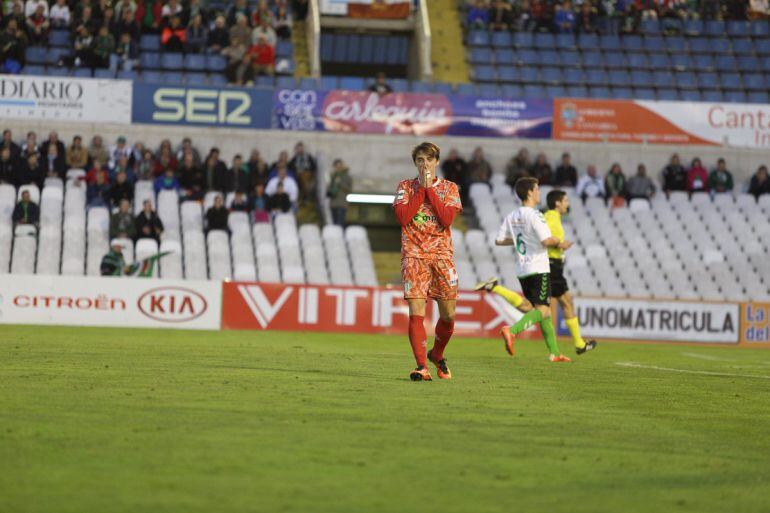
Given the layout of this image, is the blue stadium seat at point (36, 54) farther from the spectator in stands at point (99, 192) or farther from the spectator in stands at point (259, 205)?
the spectator in stands at point (259, 205)

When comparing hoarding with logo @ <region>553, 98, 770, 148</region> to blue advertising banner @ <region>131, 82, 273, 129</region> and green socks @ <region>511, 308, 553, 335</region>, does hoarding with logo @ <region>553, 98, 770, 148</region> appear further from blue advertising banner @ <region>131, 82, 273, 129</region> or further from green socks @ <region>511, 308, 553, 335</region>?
green socks @ <region>511, 308, 553, 335</region>

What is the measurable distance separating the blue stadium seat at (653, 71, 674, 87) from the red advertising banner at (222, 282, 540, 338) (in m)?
12.7

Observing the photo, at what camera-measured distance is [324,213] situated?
3102 cm

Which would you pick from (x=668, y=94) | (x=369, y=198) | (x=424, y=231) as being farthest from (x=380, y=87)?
(x=424, y=231)

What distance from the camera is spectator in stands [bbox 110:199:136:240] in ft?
90.2

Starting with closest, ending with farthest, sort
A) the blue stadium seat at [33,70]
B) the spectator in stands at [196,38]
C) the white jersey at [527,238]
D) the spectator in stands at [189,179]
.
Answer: the white jersey at [527,238], the spectator in stands at [189,179], the blue stadium seat at [33,70], the spectator in stands at [196,38]

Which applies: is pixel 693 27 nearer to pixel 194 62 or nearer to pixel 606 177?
pixel 606 177

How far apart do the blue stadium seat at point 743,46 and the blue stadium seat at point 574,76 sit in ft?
16.3

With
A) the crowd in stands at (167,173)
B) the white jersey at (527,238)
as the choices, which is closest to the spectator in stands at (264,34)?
the crowd in stands at (167,173)

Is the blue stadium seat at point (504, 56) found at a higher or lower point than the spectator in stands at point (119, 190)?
higher

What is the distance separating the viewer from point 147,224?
90.0ft

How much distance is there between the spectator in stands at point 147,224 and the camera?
89.9 feet

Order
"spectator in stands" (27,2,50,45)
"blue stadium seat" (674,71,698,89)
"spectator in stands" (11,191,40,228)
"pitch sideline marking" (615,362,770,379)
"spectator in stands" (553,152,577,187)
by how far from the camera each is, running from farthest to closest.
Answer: "blue stadium seat" (674,71,698,89) < "spectator in stands" (27,2,50,45) < "spectator in stands" (553,152,577,187) < "spectator in stands" (11,191,40,228) < "pitch sideline marking" (615,362,770,379)

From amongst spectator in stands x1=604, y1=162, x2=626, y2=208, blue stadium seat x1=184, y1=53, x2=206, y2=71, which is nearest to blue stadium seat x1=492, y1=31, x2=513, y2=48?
spectator in stands x1=604, y1=162, x2=626, y2=208
